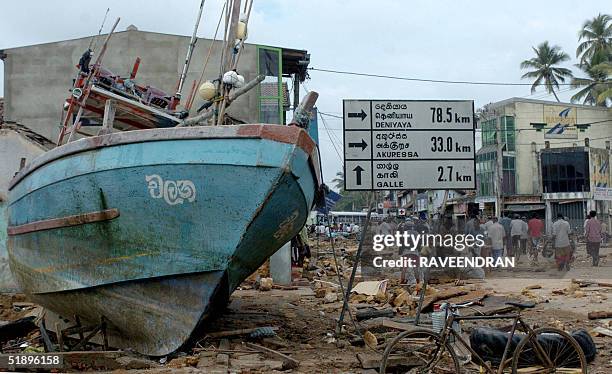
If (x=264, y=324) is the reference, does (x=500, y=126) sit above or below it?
above

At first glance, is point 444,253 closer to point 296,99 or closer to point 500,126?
point 296,99

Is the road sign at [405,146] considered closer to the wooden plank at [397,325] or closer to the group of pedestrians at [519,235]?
the wooden plank at [397,325]

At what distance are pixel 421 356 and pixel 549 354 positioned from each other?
117 cm

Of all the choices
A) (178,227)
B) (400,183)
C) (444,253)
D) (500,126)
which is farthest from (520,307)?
(500,126)

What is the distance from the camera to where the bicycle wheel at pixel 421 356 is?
5672 millimetres

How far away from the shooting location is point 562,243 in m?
17.0

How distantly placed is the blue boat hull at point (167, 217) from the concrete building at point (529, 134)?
3534 cm

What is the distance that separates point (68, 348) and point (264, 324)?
2.51m

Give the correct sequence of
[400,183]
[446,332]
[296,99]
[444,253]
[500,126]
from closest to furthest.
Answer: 1. [446,332]
2. [400,183]
3. [444,253]
4. [296,99]
5. [500,126]

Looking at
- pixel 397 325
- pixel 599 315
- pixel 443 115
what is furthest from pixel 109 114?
pixel 599 315

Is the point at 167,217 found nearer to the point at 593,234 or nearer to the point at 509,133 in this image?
the point at 593,234

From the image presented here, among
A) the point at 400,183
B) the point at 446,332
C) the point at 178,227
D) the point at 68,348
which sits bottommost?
the point at 68,348

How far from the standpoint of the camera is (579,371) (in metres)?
5.91

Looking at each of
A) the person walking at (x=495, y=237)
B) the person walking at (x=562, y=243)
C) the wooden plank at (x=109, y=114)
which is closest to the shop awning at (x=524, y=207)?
the person walking at (x=562, y=243)
